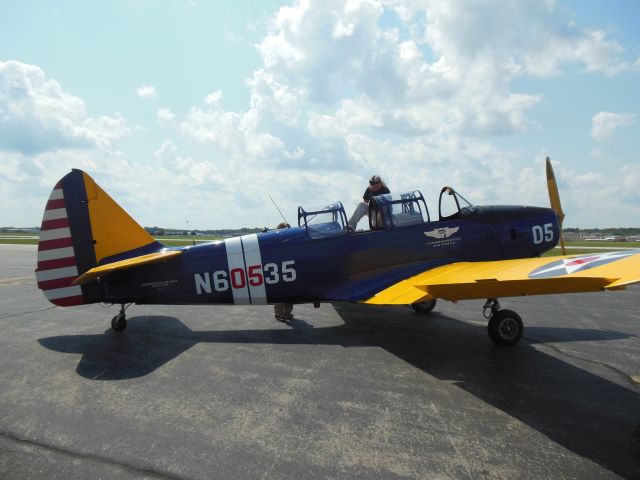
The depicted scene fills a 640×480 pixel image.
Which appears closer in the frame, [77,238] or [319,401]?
[319,401]

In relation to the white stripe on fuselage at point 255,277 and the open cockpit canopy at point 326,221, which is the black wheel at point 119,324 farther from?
→ the open cockpit canopy at point 326,221

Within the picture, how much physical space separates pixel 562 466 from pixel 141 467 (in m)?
3.34

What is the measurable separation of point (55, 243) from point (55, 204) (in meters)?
0.73

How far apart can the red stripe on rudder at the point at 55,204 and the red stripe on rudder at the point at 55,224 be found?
A: 9.1 inches

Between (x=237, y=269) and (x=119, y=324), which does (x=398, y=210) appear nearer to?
(x=237, y=269)

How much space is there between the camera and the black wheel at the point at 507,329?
5602 millimetres

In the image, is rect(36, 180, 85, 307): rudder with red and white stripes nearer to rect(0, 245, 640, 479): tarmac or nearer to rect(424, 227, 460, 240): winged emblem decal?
rect(0, 245, 640, 479): tarmac

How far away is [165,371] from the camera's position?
4.77 metres

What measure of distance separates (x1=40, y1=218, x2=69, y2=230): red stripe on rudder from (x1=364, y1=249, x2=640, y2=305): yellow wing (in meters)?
5.78

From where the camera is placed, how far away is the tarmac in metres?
2.83

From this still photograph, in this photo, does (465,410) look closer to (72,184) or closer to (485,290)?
(485,290)

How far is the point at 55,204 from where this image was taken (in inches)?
Result: 255

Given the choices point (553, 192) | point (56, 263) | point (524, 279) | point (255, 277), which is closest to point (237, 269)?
point (255, 277)

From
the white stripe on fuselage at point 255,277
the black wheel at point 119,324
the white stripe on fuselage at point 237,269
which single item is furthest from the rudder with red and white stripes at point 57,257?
the white stripe on fuselage at point 255,277
